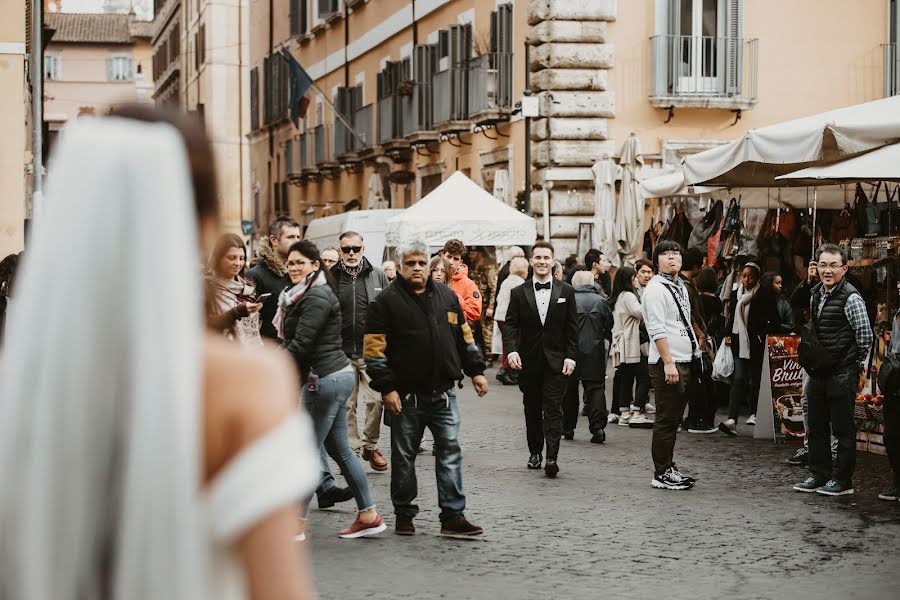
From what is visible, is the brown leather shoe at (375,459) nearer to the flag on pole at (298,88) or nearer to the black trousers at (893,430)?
the black trousers at (893,430)

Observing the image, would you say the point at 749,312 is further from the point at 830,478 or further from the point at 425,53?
the point at 425,53

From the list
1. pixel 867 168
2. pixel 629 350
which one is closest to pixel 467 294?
pixel 629 350

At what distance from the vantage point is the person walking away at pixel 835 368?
10172mm

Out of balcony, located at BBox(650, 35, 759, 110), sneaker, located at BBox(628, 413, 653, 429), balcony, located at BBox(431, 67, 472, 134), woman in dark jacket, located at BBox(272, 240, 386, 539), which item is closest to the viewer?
woman in dark jacket, located at BBox(272, 240, 386, 539)

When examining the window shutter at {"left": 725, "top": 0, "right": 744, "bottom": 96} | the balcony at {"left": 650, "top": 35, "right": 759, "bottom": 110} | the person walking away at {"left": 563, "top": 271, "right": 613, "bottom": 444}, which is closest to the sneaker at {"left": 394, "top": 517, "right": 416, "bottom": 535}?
the person walking away at {"left": 563, "top": 271, "right": 613, "bottom": 444}

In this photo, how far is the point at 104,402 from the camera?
1.86 metres

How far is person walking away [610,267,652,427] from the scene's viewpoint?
14859 mm

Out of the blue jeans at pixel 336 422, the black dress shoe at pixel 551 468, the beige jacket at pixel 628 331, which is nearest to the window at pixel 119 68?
the beige jacket at pixel 628 331

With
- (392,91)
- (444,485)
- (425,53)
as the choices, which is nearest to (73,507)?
(444,485)

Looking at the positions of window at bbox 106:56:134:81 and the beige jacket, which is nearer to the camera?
the beige jacket

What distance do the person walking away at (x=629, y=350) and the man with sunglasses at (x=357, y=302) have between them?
3.94 metres

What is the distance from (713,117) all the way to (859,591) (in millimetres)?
17536

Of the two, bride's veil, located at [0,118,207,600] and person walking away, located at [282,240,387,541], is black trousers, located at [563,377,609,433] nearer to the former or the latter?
person walking away, located at [282,240,387,541]

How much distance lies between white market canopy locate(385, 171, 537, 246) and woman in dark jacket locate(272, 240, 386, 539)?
42.0 feet
